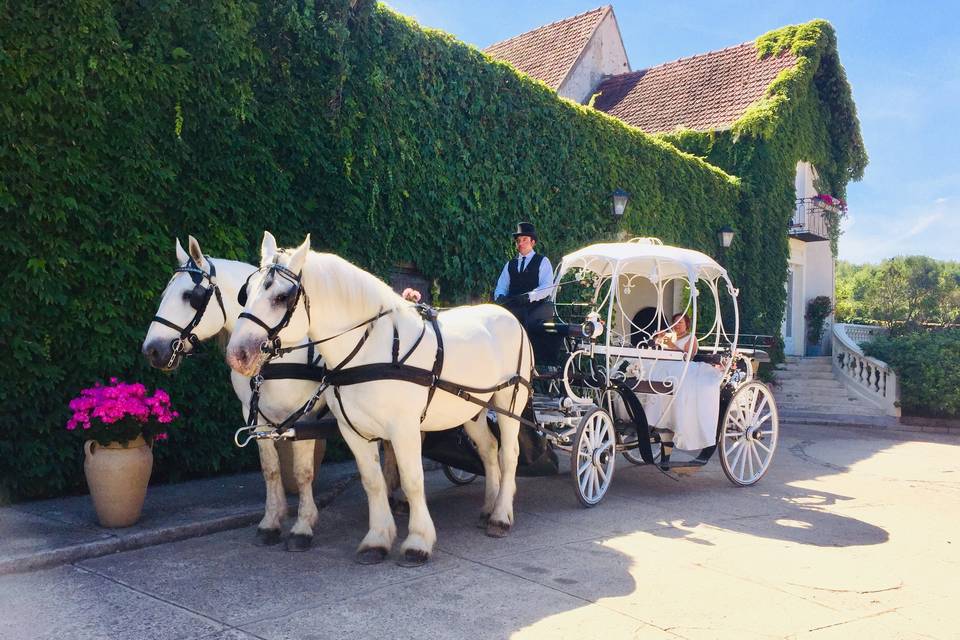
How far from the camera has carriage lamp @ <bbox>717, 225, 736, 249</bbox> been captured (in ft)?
51.8

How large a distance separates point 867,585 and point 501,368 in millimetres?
2687

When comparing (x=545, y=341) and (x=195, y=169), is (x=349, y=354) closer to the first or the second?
(x=545, y=341)

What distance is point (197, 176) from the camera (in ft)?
21.9

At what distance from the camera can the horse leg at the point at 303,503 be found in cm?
482

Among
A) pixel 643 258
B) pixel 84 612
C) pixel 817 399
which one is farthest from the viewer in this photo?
pixel 817 399

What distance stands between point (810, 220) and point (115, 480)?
2004 centimetres

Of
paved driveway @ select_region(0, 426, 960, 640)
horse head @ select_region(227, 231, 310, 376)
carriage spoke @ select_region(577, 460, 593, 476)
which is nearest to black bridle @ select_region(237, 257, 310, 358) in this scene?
horse head @ select_region(227, 231, 310, 376)

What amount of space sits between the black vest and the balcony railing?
50.2 ft

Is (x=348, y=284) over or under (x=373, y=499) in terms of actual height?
over

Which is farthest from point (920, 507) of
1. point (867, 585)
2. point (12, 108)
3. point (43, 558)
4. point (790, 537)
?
point (12, 108)

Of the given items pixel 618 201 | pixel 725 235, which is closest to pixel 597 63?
pixel 725 235

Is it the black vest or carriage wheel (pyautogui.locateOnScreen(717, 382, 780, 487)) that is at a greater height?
Result: the black vest

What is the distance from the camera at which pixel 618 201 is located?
12203mm

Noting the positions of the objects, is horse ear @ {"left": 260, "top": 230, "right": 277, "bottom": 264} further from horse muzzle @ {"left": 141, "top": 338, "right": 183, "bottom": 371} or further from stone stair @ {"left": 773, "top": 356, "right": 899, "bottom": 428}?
stone stair @ {"left": 773, "top": 356, "right": 899, "bottom": 428}
